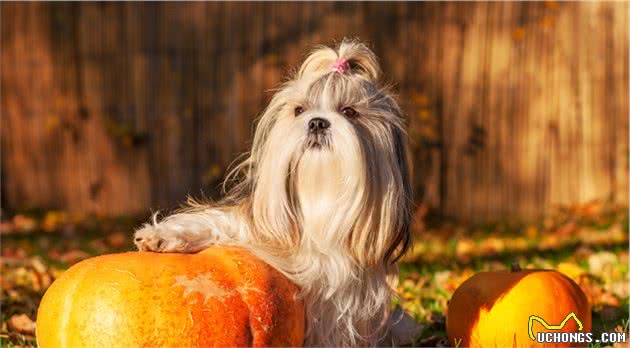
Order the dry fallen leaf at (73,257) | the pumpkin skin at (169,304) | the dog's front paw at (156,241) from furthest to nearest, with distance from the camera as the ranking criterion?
the dry fallen leaf at (73,257), the dog's front paw at (156,241), the pumpkin skin at (169,304)

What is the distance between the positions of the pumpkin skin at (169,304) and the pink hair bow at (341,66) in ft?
2.68

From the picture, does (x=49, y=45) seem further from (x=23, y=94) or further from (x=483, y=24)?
(x=483, y=24)

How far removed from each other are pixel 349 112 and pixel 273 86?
483 cm

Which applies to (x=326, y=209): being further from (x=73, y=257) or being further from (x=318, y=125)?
(x=73, y=257)

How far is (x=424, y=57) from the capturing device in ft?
26.0

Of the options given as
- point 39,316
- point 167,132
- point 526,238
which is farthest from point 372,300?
point 167,132

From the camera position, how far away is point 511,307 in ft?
10.6

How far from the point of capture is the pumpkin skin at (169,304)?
2.63 meters

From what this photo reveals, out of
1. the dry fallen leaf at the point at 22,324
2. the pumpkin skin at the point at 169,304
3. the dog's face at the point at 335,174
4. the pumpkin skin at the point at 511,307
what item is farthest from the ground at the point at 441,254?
the pumpkin skin at the point at 169,304

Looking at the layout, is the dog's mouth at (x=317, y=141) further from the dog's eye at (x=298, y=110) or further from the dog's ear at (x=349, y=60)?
the dog's ear at (x=349, y=60)

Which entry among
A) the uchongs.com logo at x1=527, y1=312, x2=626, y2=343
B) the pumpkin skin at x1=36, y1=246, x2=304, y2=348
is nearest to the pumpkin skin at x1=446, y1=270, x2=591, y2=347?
the uchongs.com logo at x1=527, y1=312, x2=626, y2=343

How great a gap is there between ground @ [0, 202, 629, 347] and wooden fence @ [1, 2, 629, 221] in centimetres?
34

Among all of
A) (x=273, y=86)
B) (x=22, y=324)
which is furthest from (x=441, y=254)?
(x=22, y=324)

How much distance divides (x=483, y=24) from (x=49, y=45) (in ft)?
14.5
